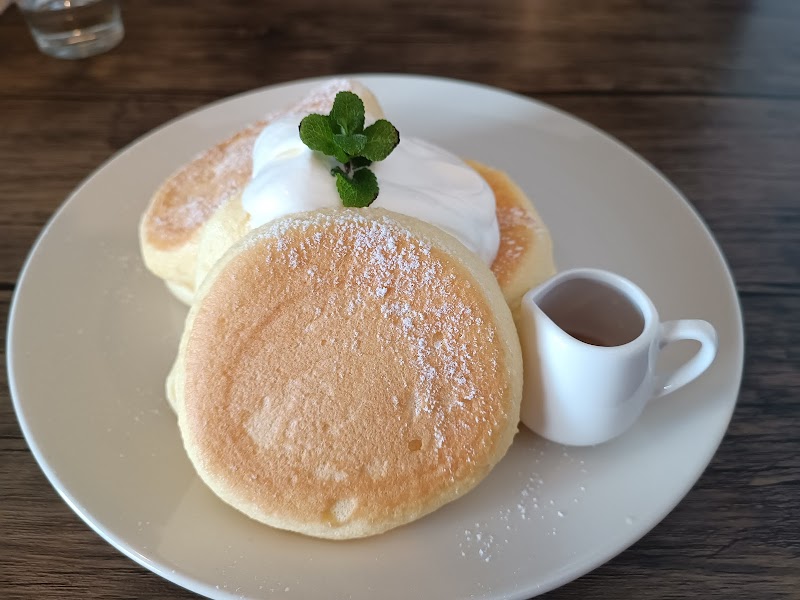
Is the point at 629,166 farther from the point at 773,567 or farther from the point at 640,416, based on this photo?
the point at 773,567

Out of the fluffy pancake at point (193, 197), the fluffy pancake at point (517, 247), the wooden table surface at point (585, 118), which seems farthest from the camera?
the fluffy pancake at point (193, 197)

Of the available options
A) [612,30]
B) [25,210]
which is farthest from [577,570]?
[612,30]

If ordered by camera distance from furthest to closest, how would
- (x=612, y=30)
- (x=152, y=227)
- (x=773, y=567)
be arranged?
(x=612, y=30)
(x=152, y=227)
(x=773, y=567)

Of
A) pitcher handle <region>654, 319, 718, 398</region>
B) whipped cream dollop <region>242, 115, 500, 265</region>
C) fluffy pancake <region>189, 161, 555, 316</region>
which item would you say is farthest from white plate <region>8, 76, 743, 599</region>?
whipped cream dollop <region>242, 115, 500, 265</region>

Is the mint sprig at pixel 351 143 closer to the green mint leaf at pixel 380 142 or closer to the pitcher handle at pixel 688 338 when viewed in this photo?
the green mint leaf at pixel 380 142

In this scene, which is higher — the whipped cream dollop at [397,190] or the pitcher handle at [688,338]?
the whipped cream dollop at [397,190]

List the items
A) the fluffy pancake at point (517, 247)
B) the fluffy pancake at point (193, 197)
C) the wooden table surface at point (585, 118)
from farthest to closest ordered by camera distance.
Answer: the fluffy pancake at point (193, 197), the fluffy pancake at point (517, 247), the wooden table surface at point (585, 118)

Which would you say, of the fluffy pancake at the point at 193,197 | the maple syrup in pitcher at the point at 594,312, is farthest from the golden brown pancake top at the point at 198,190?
the maple syrup in pitcher at the point at 594,312

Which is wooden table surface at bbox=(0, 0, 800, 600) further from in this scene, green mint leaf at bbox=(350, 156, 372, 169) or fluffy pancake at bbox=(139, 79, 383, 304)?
green mint leaf at bbox=(350, 156, 372, 169)
